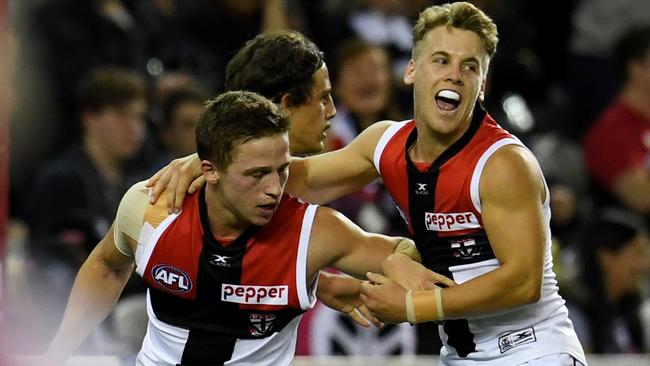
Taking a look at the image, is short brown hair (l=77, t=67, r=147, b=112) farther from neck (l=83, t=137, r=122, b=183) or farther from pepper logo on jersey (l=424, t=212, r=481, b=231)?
pepper logo on jersey (l=424, t=212, r=481, b=231)

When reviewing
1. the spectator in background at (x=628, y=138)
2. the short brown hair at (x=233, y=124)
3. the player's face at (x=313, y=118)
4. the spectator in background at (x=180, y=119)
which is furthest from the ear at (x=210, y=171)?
the spectator in background at (x=628, y=138)

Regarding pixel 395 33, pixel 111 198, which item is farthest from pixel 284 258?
pixel 395 33

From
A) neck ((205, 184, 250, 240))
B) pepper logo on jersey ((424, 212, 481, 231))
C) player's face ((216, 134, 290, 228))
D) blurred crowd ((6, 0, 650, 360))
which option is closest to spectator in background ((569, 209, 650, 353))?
blurred crowd ((6, 0, 650, 360))

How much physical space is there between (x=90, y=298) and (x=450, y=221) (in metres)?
1.36

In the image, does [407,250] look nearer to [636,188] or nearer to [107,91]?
[107,91]

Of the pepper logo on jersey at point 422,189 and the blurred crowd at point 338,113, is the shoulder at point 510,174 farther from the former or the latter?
the blurred crowd at point 338,113

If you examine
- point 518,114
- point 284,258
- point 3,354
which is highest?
point 284,258

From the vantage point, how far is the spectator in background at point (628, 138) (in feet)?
27.5

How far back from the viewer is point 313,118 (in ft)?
16.1

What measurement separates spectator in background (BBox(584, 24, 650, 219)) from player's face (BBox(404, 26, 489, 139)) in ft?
13.9

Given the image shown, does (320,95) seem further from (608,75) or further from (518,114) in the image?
(608,75)

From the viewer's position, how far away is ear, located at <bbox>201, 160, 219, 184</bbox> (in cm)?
436

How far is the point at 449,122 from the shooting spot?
4.32m

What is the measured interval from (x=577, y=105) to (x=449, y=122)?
4.97 m
